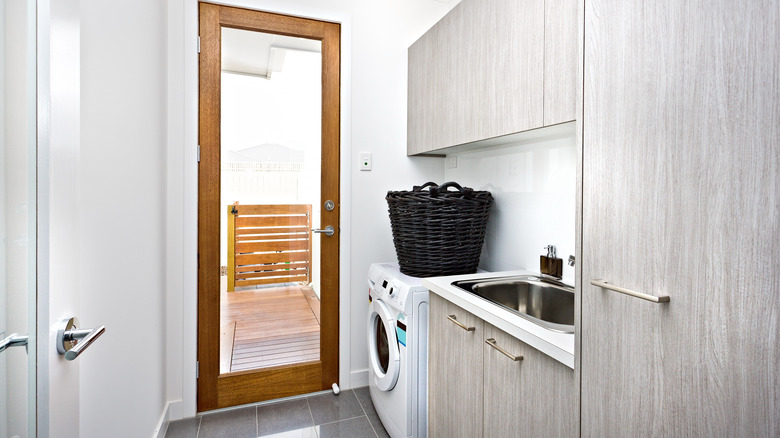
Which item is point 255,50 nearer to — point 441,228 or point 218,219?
point 218,219

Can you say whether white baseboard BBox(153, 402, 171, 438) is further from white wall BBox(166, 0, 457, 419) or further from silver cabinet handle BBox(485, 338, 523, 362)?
silver cabinet handle BBox(485, 338, 523, 362)

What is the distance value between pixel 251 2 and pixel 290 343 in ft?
6.52

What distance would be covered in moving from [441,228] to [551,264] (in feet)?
1.69

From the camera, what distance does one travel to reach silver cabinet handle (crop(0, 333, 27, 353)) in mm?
571

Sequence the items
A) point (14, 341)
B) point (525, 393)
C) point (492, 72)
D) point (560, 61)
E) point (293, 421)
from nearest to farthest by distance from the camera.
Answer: point (14, 341) < point (525, 393) < point (560, 61) < point (492, 72) < point (293, 421)

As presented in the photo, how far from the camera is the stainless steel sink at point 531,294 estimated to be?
1560 mm

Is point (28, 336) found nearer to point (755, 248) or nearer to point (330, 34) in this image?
point (755, 248)

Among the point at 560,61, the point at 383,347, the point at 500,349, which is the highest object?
the point at 560,61

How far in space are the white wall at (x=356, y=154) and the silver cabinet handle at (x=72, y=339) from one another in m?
1.42

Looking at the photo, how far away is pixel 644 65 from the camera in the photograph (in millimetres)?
747

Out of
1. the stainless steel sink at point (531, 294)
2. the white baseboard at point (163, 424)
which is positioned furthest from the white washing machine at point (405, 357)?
the white baseboard at point (163, 424)

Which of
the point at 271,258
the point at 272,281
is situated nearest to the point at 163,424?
the point at 272,281

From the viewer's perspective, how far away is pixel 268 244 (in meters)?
2.29

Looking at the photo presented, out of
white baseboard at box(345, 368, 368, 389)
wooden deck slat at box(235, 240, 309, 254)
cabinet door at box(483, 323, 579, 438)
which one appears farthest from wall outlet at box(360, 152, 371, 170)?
cabinet door at box(483, 323, 579, 438)
